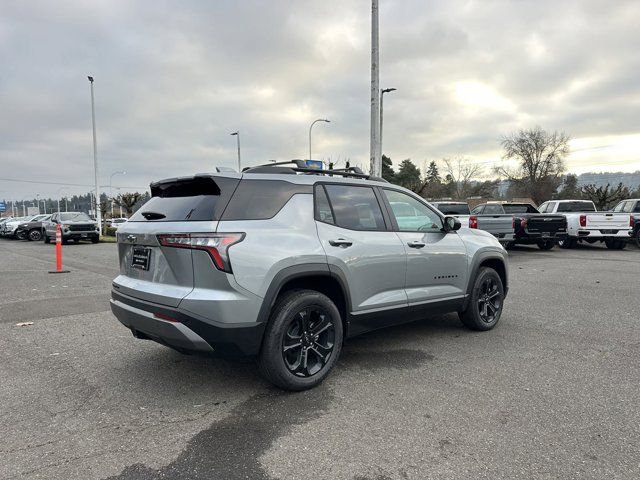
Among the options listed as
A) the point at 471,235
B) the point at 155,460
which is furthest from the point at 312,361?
the point at 471,235

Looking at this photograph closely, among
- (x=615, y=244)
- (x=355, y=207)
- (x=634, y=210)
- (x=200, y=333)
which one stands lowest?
(x=615, y=244)

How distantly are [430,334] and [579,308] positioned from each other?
2.92 m

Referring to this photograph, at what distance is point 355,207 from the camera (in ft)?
13.9

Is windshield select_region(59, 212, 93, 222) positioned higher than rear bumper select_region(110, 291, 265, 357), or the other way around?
windshield select_region(59, 212, 93, 222)

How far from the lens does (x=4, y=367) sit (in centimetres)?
429

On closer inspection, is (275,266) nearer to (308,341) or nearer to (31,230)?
(308,341)

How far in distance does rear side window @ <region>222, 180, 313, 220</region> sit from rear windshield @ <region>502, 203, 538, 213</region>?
15174 millimetres

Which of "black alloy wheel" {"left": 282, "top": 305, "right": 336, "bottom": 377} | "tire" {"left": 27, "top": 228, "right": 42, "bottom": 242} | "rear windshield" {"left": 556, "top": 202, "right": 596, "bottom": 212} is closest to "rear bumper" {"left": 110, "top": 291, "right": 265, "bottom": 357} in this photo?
"black alloy wheel" {"left": 282, "top": 305, "right": 336, "bottom": 377}

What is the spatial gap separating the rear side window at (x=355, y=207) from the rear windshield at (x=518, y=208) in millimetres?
14188

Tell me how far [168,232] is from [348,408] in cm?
190

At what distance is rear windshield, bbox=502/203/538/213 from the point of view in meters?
17.1

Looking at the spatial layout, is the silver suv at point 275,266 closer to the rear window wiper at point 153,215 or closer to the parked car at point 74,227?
the rear window wiper at point 153,215

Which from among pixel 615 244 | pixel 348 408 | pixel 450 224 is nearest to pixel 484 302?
pixel 450 224

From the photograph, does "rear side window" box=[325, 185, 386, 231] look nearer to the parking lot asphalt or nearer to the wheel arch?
the wheel arch
